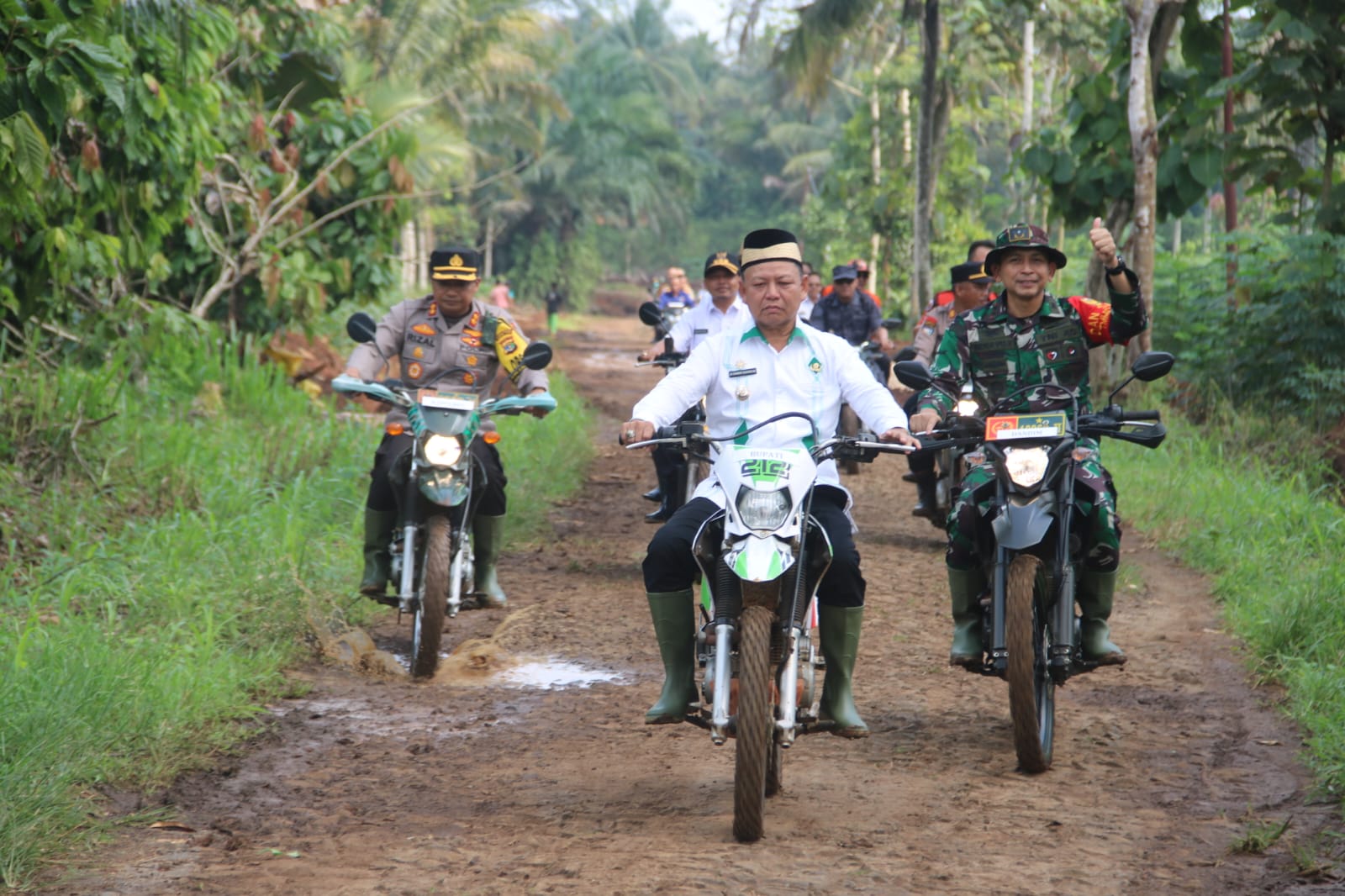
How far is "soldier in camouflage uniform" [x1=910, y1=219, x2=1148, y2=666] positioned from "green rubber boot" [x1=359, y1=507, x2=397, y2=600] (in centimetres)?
281

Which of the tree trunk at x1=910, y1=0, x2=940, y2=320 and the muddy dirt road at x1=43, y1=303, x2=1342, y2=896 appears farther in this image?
the tree trunk at x1=910, y1=0, x2=940, y2=320

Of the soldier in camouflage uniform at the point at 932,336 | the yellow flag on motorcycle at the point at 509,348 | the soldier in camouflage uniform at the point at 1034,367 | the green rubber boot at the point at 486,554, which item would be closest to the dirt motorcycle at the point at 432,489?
the green rubber boot at the point at 486,554

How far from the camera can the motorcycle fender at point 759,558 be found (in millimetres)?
4395

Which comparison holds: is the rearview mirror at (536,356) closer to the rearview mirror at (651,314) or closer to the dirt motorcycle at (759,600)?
the dirt motorcycle at (759,600)

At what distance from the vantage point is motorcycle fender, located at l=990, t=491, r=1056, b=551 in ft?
17.2

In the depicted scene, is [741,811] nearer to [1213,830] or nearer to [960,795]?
[960,795]

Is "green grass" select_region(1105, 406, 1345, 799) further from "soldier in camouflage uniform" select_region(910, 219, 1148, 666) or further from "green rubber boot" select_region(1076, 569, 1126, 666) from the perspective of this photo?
"soldier in camouflage uniform" select_region(910, 219, 1148, 666)

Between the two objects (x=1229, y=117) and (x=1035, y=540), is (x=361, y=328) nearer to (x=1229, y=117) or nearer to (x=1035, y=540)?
(x=1035, y=540)

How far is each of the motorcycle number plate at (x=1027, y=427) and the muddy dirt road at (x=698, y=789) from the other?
1.23 meters

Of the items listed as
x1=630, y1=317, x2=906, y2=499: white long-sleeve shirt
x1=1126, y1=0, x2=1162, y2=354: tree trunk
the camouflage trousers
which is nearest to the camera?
A: x1=630, y1=317, x2=906, y2=499: white long-sleeve shirt

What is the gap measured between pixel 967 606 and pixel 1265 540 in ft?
15.4

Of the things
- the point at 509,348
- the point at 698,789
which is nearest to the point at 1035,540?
the point at 698,789

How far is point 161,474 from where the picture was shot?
30.0 ft

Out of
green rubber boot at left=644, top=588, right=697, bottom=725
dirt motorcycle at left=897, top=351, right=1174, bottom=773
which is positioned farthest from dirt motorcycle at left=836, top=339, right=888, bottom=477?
green rubber boot at left=644, top=588, right=697, bottom=725
